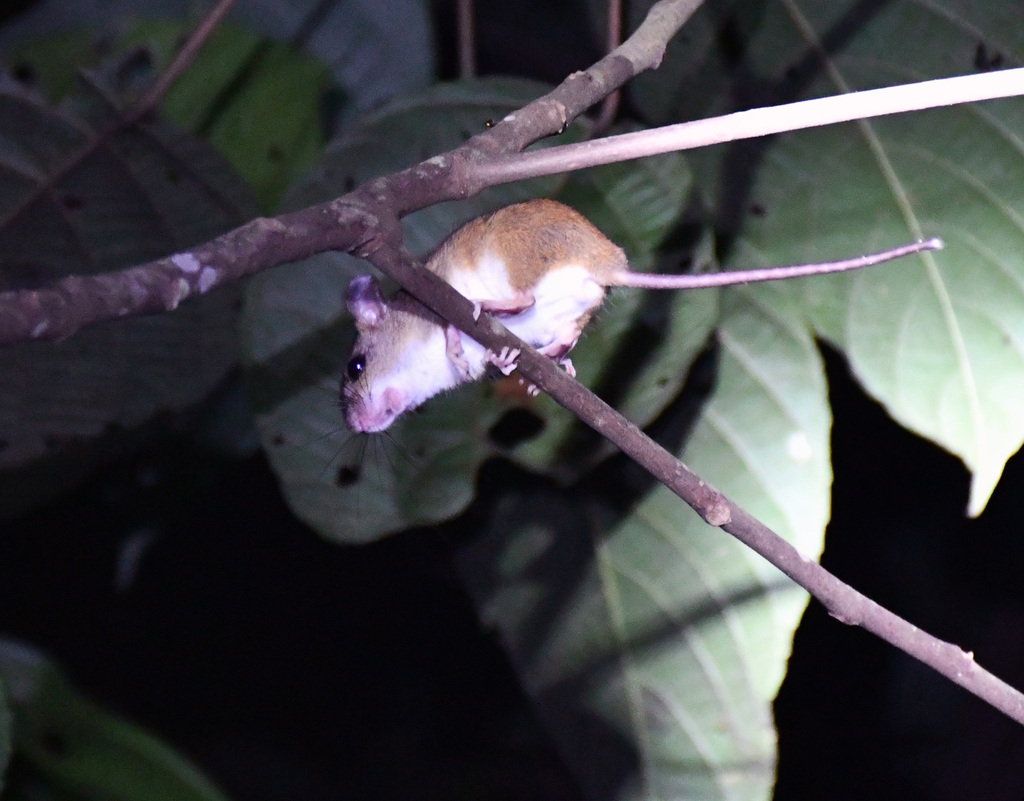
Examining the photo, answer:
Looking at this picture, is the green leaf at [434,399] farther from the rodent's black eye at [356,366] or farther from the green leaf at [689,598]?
the green leaf at [689,598]

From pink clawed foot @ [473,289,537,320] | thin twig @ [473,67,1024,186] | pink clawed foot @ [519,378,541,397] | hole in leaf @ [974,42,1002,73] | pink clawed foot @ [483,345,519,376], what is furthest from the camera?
hole in leaf @ [974,42,1002,73]

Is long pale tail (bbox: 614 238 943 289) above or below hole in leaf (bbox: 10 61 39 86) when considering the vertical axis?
below

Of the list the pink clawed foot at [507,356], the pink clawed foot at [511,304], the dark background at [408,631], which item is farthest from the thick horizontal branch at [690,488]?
the dark background at [408,631]

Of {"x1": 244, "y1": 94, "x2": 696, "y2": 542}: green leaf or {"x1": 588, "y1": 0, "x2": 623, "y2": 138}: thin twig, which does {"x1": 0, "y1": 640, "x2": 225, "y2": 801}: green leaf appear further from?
{"x1": 588, "y1": 0, "x2": 623, "y2": 138}: thin twig

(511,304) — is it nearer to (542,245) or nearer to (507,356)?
(542,245)

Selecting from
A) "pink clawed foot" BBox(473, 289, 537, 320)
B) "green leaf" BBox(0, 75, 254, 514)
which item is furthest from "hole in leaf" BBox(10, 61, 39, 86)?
"pink clawed foot" BBox(473, 289, 537, 320)

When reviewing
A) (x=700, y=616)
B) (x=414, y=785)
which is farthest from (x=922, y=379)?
(x=414, y=785)

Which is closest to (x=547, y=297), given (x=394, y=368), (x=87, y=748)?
(x=394, y=368)
